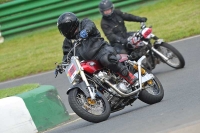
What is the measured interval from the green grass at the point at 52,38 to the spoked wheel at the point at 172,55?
373cm

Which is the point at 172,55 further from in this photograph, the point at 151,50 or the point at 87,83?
the point at 87,83

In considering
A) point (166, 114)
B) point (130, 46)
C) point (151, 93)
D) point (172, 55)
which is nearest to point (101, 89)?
point (151, 93)

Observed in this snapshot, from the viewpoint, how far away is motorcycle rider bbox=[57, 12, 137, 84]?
28.8 feet

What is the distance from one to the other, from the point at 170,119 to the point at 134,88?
1.68 metres

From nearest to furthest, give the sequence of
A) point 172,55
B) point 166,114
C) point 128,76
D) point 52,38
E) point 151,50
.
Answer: point 166,114 < point 128,76 < point 172,55 < point 151,50 < point 52,38

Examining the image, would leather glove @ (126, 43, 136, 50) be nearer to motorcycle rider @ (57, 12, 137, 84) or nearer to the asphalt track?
the asphalt track

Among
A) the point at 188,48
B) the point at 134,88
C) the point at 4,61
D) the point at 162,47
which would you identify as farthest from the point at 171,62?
the point at 4,61

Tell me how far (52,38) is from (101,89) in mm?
11602

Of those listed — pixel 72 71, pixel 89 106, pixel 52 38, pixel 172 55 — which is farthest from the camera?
pixel 52 38

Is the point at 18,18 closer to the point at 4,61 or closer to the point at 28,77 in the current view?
the point at 4,61

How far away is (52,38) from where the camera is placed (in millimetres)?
20328

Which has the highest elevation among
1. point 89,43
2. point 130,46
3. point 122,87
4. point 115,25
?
point 89,43

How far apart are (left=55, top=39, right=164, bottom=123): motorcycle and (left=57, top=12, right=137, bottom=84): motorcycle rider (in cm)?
11

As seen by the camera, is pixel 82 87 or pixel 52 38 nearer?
pixel 82 87
